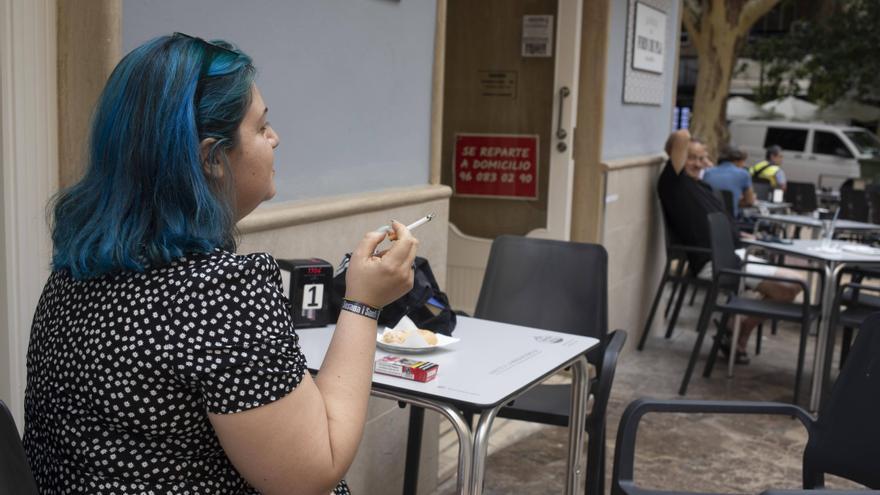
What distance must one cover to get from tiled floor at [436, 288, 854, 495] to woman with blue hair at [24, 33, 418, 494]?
2.52 metres

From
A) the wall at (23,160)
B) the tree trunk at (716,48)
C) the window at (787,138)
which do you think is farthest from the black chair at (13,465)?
the window at (787,138)

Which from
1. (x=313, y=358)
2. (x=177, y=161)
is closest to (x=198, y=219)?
(x=177, y=161)

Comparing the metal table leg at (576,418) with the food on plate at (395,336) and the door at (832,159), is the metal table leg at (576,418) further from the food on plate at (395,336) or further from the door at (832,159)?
the door at (832,159)

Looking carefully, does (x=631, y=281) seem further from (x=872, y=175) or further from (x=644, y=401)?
(x=872, y=175)

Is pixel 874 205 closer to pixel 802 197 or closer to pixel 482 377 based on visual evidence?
pixel 802 197

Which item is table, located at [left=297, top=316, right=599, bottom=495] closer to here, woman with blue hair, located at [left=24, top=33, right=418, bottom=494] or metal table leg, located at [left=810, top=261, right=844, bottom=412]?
woman with blue hair, located at [left=24, top=33, right=418, bottom=494]

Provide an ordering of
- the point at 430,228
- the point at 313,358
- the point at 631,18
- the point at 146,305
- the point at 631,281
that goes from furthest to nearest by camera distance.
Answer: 1. the point at 631,281
2. the point at 631,18
3. the point at 430,228
4. the point at 313,358
5. the point at 146,305

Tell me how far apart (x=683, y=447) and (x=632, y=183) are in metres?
A: 2.09

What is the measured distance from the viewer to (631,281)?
6066 millimetres

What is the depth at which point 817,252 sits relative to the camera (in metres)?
5.23

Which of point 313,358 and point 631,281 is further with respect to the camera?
point 631,281

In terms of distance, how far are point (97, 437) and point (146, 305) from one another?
0.19m

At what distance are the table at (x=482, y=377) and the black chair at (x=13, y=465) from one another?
906mm

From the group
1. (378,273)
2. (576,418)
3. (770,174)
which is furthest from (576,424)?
(770,174)
